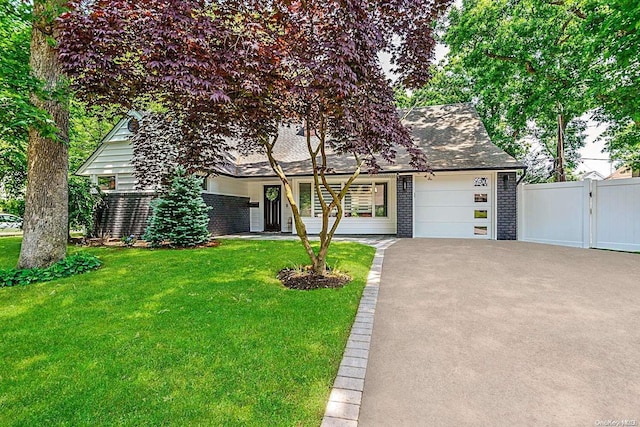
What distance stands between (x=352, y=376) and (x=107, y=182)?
12883mm

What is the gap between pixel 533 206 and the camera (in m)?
10.2

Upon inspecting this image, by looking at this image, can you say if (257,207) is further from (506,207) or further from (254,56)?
(254,56)

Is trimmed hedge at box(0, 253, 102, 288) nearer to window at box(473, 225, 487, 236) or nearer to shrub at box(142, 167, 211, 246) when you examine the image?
shrub at box(142, 167, 211, 246)

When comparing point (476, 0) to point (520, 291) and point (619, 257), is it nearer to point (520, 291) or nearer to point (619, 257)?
point (619, 257)

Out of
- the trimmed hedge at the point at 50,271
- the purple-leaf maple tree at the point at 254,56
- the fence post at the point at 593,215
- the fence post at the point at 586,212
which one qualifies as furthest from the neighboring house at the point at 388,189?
the purple-leaf maple tree at the point at 254,56

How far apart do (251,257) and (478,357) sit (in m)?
5.39

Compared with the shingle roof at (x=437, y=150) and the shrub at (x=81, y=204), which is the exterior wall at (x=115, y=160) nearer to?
the shrub at (x=81, y=204)

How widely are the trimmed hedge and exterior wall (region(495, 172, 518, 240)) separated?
11.4m

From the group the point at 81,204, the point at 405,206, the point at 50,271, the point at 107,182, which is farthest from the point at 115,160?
the point at 405,206

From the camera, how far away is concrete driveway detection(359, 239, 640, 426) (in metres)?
2.28

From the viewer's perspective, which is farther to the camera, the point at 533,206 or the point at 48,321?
the point at 533,206

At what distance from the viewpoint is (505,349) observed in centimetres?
313

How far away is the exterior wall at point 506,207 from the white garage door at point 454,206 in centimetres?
28

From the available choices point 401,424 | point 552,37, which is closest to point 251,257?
point 401,424
